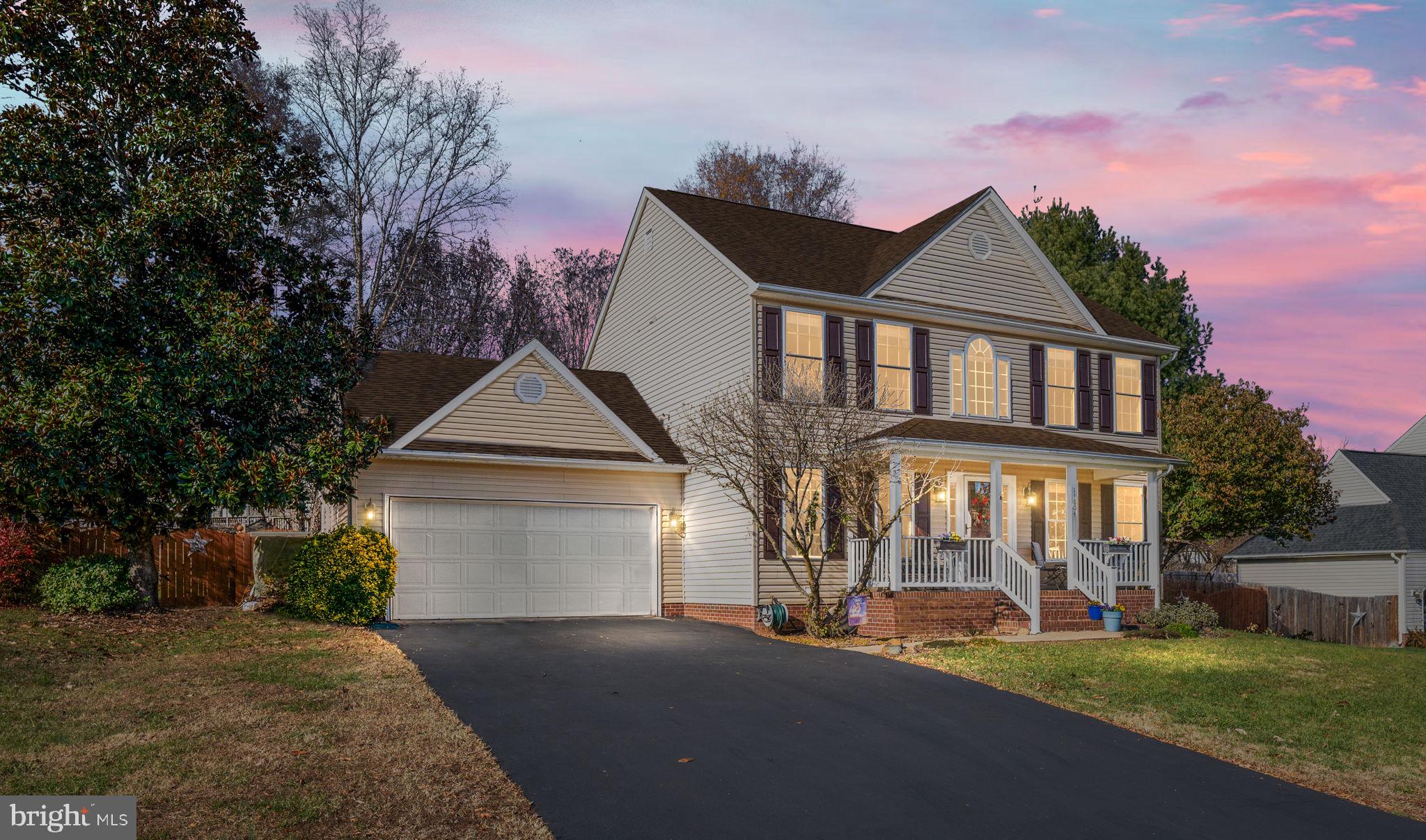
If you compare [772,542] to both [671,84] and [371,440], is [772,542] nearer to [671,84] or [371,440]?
[371,440]

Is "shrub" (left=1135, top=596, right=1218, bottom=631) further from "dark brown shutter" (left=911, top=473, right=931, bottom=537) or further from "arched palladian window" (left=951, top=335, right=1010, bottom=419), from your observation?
"arched palladian window" (left=951, top=335, right=1010, bottom=419)

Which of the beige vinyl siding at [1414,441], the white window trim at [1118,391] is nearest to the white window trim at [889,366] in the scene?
the white window trim at [1118,391]

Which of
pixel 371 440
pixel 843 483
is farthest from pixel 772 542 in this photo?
pixel 371 440

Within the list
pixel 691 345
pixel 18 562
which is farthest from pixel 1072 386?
pixel 18 562

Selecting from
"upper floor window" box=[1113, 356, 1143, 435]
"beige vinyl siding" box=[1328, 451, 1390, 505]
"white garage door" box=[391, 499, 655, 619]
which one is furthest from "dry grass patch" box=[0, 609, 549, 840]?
"beige vinyl siding" box=[1328, 451, 1390, 505]

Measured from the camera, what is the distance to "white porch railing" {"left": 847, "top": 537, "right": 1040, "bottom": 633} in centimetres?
1864

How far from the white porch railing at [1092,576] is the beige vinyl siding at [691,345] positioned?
6139mm

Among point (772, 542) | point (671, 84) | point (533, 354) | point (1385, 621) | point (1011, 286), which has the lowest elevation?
point (1385, 621)

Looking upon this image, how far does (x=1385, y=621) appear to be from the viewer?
2730 centimetres

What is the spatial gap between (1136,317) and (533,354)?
22.2 m

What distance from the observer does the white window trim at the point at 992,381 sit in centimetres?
2172

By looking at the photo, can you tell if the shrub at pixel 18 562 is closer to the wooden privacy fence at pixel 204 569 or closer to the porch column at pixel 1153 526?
the wooden privacy fence at pixel 204 569

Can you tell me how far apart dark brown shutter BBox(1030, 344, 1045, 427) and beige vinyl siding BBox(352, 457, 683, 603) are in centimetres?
741

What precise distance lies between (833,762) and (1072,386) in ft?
52.1
